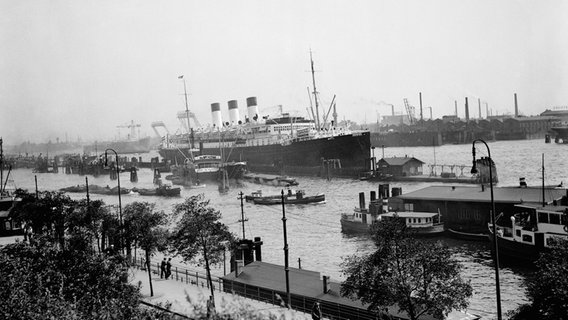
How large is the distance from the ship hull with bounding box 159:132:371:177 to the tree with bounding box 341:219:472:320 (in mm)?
34961

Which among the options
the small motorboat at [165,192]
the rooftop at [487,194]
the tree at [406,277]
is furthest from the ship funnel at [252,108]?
the tree at [406,277]

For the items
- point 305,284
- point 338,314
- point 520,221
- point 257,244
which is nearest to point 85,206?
point 257,244

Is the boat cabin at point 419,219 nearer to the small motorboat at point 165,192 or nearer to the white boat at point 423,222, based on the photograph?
the white boat at point 423,222

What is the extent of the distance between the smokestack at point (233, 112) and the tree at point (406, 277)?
65.2 m

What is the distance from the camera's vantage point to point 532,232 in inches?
630

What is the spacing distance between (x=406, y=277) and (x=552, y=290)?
2.14 m

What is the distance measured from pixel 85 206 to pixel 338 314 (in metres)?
9.72

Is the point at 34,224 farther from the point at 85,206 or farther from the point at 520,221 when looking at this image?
the point at 520,221

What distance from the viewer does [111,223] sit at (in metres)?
16.4

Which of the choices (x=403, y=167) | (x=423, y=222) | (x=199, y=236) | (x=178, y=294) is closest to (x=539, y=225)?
(x=423, y=222)

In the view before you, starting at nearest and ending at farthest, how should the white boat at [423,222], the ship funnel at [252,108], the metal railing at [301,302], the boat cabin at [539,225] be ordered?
the metal railing at [301,302] → the boat cabin at [539,225] → the white boat at [423,222] → the ship funnel at [252,108]

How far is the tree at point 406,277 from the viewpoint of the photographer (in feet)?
26.4

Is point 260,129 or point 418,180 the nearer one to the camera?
point 418,180

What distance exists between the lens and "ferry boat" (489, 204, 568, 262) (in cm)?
1546
